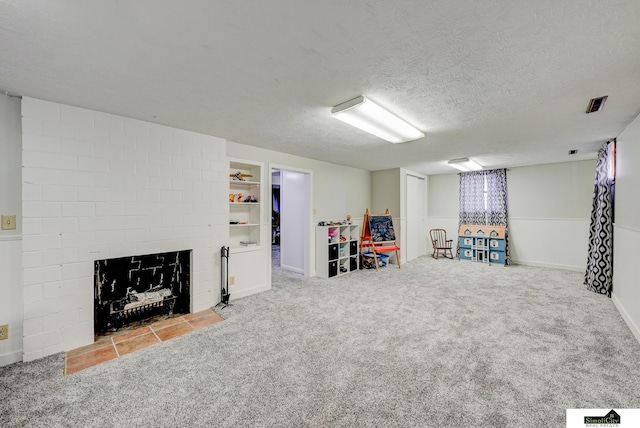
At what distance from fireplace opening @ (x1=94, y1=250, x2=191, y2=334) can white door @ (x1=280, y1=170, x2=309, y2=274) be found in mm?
2308

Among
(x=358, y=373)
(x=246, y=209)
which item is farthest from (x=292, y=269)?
(x=358, y=373)

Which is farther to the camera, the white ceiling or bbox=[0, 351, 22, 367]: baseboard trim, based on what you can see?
bbox=[0, 351, 22, 367]: baseboard trim

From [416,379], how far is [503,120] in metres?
2.76

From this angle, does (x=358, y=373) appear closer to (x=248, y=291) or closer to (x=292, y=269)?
(x=248, y=291)

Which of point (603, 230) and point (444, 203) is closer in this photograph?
point (603, 230)

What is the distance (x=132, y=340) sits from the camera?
2.55 metres

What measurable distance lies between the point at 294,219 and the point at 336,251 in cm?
109

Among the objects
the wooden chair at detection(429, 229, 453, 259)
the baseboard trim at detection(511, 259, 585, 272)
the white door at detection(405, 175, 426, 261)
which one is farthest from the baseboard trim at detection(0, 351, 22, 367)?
the baseboard trim at detection(511, 259, 585, 272)

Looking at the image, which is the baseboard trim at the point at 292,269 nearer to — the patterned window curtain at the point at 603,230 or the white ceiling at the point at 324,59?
the white ceiling at the point at 324,59

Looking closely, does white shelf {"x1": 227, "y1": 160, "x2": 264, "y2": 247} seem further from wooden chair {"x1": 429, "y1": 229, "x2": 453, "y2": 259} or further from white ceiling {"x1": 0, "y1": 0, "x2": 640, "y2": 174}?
wooden chair {"x1": 429, "y1": 229, "x2": 453, "y2": 259}

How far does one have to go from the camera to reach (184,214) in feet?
10.4

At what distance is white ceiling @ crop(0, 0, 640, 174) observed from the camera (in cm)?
128

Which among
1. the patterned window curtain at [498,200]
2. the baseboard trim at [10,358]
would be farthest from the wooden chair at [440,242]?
the baseboard trim at [10,358]

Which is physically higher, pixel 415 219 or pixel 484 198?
pixel 484 198
